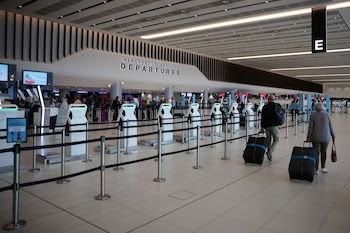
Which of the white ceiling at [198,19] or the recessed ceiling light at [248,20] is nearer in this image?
the recessed ceiling light at [248,20]

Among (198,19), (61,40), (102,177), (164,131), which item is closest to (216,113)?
(198,19)

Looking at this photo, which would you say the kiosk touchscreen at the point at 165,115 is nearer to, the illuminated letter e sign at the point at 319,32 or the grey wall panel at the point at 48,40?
the illuminated letter e sign at the point at 319,32

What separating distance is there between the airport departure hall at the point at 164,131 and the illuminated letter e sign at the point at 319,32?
0.15ft

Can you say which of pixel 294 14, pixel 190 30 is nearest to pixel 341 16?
pixel 294 14

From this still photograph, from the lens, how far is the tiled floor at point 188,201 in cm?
347

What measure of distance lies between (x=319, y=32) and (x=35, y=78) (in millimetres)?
10589

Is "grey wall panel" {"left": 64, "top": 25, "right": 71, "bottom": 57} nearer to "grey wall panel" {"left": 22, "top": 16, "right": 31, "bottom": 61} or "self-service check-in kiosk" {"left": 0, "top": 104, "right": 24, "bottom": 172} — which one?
"grey wall panel" {"left": 22, "top": 16, "right": 31, "bottom": 61}

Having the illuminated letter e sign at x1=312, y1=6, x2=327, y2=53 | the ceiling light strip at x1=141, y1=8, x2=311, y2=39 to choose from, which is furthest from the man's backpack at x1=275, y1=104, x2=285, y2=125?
the ceiling light strip at x1=141, y1=8, x2=311, y2=39

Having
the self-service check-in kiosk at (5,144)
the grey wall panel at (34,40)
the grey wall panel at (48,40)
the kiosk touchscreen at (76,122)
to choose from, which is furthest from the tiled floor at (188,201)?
the grey wall panel at (48,40)

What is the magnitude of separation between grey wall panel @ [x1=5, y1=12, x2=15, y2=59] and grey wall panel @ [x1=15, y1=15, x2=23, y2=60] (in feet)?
0.46

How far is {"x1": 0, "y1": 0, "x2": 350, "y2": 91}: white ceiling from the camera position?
11859mm

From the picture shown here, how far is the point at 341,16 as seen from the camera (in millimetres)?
13031

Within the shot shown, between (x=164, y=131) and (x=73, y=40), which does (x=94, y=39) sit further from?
(x=164, y=131)

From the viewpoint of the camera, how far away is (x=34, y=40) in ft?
48.6
